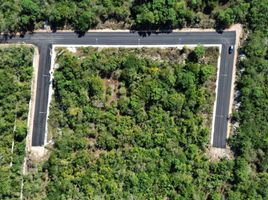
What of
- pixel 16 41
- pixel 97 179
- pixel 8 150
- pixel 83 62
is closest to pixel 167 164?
pixel 97 179

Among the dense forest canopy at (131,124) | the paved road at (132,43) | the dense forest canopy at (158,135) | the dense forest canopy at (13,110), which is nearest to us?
the dense forest canopy at (158,135)

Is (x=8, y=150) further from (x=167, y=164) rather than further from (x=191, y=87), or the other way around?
(x=191, y=87)

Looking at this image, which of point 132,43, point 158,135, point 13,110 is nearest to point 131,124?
point 158,135

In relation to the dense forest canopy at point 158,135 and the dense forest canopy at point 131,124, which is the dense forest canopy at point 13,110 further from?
the dense forest canopy at point 131,124

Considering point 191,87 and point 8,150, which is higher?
point 191,87

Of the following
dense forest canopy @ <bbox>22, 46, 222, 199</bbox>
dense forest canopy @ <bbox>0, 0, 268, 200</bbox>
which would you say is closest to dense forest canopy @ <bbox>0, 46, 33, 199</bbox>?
dense forest canopy @ <bbox>0, 0, 268, 200</bbox>

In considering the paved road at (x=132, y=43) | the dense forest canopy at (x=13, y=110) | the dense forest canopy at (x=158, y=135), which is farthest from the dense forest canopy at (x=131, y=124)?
the dense forest canopy at (x=13, y=110)

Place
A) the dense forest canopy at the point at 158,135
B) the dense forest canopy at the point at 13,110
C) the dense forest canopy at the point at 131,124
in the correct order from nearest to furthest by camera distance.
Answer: the dense forest canopy at the point at 158,135 < the dense forest canopy at the point at 131,124 < the dense forest canopy at the point at 13,110
